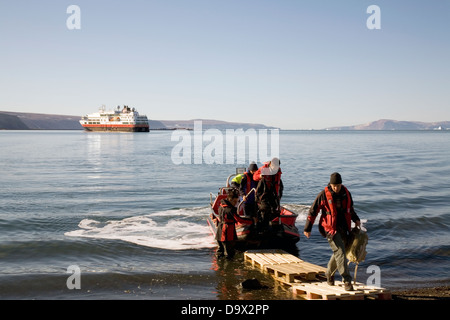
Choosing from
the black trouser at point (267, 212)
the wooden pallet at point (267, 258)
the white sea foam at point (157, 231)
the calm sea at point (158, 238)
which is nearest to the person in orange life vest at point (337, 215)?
the calm sea at point (158, 238)

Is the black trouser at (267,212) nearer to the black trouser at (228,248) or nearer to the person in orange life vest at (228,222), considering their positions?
the person in orange life vest at (228,222)

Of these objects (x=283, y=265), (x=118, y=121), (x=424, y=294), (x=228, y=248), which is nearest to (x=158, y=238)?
(x=228, y=248)

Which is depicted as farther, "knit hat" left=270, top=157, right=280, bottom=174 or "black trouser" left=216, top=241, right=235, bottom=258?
"black trouser" left=216, top=241, right=235, bottom=258

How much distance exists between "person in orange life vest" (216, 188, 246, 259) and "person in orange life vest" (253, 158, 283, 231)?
644 mm

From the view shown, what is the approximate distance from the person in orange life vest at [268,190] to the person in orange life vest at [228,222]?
64cm

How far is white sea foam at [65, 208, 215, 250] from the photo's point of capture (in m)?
12.8

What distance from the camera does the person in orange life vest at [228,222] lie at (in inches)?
407

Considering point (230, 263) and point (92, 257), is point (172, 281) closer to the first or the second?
point (230, 263)

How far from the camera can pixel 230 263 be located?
10469 millimetres

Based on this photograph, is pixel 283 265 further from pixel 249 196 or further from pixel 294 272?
pixel 249 196

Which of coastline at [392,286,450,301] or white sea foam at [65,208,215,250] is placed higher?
coastline at [392,286,450,301]

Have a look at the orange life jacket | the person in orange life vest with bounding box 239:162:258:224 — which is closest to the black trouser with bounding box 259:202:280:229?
the person in orange life vest with bounding box 239:162:258:224

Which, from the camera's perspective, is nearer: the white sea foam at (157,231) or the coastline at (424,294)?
the coastline at (424,294)

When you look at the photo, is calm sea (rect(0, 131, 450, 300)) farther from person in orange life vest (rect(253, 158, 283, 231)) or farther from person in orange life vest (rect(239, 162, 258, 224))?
person in orange life vest (rect(253, 158, 283, 231))
